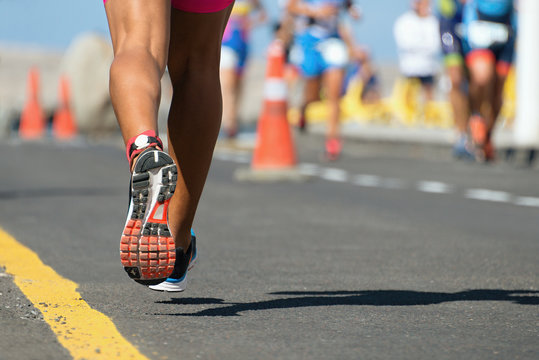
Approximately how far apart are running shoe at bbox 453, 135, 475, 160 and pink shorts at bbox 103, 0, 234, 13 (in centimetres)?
844

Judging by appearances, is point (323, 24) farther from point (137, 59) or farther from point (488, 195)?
point (137, 59)

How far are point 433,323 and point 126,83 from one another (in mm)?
1123

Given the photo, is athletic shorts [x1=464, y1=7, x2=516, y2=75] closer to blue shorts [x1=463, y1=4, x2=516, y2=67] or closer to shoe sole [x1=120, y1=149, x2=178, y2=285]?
blue shorts [x1=463, y1=4, x2=516, y2=67]

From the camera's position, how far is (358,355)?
312 cm

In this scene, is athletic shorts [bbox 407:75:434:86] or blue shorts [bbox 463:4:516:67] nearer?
blue shorts [bbox 463:4:516:67]

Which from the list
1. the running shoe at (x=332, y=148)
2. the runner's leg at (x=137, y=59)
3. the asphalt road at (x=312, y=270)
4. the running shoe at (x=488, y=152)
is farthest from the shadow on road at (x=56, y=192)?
the runner's leg at (x=137, y=59)

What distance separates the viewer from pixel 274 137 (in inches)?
403

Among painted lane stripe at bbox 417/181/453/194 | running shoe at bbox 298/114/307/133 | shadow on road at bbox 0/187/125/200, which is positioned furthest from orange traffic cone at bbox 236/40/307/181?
running shoe at bbox 298/114/307/133

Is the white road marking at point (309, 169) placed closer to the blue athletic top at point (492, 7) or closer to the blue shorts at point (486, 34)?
the blue shorts at point (486, 34)

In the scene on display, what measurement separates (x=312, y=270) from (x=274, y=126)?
5.50m

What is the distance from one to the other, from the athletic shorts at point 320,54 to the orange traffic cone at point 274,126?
253 centimetres

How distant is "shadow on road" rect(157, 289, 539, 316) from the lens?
384cm

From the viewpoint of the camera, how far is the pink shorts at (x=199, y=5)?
3803 millimetres

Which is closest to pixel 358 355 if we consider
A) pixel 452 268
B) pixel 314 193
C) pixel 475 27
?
pixel 452 268
